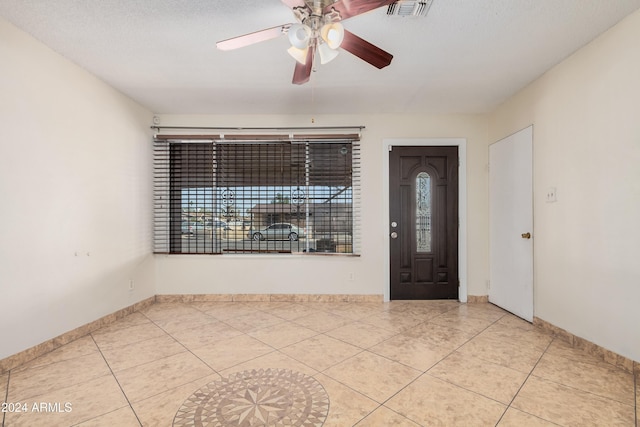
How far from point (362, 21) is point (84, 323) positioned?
11.8 ft

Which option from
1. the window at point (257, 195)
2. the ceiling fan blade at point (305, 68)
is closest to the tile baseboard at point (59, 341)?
the window at point (257, 195)

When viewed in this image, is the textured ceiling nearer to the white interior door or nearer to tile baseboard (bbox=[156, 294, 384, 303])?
the white interior door

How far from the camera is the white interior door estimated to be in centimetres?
304

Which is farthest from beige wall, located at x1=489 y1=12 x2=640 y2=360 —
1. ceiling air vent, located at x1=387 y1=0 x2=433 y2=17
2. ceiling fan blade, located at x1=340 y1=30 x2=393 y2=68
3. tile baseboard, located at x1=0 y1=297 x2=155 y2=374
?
tile baseboard, located at x1=0 y1=297 x2=155 y2=374

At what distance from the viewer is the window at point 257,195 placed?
381cm

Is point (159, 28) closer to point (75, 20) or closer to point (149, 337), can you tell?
point (75, 20)

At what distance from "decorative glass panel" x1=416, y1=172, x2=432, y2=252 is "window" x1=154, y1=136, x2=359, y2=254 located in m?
0.84

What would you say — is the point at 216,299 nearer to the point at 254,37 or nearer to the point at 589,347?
the point at 254,37

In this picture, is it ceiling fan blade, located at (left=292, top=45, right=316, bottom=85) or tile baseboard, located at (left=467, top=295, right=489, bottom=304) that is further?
tile baseboard, located at (left=467, top=295, right=489, bottom=304)

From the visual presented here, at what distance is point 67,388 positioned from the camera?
190 centimetres

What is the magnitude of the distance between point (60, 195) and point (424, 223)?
394 centimetres

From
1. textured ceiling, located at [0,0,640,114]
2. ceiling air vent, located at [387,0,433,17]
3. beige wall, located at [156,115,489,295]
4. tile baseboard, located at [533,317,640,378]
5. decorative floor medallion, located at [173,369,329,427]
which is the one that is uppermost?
textured ceiling, located at [0,0,640,114]

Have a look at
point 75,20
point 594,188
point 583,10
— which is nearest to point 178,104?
point 75,20

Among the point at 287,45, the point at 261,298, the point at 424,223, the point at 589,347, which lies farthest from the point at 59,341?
the point at 589,347
